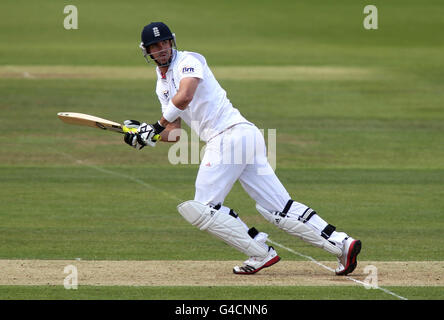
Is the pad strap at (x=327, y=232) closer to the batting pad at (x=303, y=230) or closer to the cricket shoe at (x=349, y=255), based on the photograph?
the batting pad at (x=303, y=230)

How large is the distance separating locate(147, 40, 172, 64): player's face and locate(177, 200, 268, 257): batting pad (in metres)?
1.33

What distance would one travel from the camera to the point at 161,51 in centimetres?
828

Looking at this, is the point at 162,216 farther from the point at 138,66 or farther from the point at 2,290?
the point at 138,66

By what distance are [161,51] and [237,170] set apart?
1271mm

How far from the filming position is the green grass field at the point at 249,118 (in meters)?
10.3

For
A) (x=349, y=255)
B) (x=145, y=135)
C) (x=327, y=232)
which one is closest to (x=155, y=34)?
(x=145, y=135)

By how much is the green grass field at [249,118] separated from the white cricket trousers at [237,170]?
2.74 ft

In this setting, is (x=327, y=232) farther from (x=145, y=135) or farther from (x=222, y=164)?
(x=145, y=135)

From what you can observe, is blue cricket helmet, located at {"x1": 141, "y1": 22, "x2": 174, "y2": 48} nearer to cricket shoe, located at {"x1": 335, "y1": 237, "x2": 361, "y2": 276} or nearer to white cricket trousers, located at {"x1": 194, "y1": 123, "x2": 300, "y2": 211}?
white cricket trousers, located at {"x1": 194, "y1": 123, "x2": 300, "y2": 211}

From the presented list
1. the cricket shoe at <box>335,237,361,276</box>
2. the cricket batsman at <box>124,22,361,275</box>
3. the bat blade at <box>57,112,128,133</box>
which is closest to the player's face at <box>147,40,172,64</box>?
the cricket batsman at <box>124,22,361,275</box>

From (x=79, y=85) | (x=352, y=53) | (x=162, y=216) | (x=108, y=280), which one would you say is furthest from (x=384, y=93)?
(x=108, y=280)
